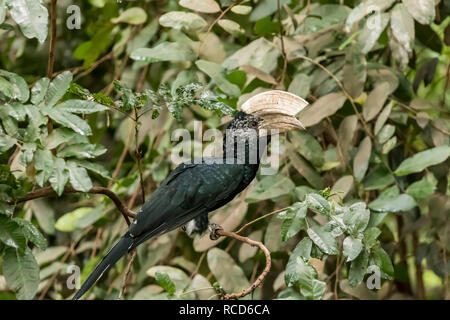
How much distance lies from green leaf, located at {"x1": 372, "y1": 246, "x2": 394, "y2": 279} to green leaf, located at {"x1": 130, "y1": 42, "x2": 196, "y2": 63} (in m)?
0.67

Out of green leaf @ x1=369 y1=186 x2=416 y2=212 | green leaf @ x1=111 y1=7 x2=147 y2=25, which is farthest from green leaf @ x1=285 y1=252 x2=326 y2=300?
green leaf @ x1=111 y1=7 x2=147 y2=25

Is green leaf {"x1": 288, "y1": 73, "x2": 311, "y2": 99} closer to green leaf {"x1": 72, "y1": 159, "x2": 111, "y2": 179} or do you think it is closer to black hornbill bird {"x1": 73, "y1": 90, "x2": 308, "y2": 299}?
black hornbill bird {"x1": 73, "y1": 90, "x2": 308, "y2": 299}

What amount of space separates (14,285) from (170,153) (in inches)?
35.0

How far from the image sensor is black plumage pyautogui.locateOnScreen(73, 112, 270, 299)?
3.67 ft

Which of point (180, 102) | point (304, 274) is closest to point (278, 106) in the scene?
point (180, 102)

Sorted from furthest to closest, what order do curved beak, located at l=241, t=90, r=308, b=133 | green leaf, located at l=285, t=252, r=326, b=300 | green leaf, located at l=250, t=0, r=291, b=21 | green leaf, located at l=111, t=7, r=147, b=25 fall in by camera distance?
Answer: green leaf, located at l=111, t=7, r=147, b=25
green leaf, located at l=250, t=0, r=291, b=21
curved beak, located at l=241, t=90, r=308, b=133
green leaf, located at l=285, t=252, r=326, b=300

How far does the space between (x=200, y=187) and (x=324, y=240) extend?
22 centimetres

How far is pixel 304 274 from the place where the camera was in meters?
1.02

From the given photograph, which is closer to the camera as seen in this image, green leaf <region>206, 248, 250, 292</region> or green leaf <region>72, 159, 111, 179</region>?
green leaf <region>72, 159, 111, 179</region>

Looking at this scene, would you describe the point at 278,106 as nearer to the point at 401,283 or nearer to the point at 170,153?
the point at 170,153

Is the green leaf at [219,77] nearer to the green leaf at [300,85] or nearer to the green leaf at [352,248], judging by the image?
the green leaf at [300,85]

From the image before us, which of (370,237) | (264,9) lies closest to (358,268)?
(370,237)

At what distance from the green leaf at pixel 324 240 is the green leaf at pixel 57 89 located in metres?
0.45

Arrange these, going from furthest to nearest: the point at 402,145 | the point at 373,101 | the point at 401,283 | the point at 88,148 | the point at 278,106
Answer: the point at 401,283
the point at 402,145
the point at 373,101
the point at 88,148
the point at 278,106
